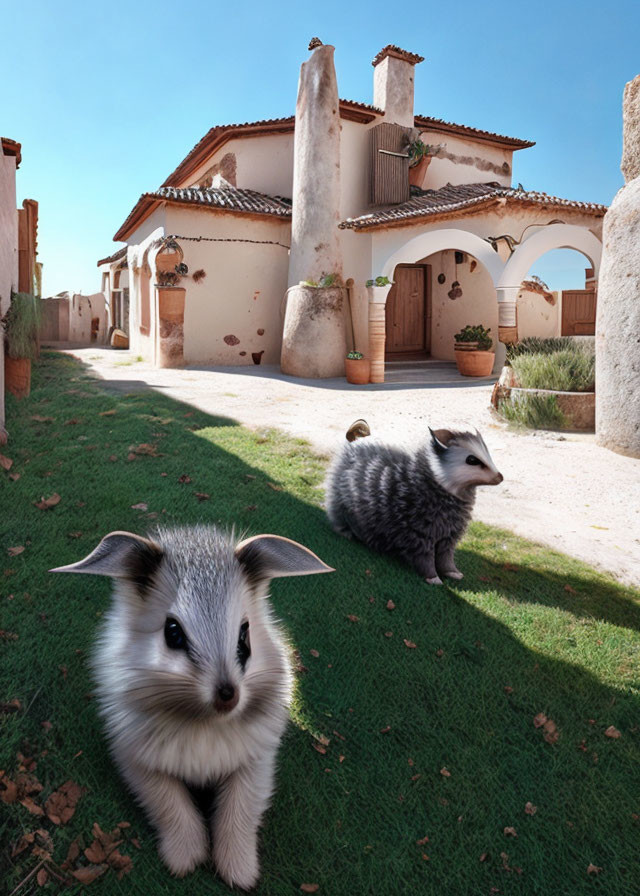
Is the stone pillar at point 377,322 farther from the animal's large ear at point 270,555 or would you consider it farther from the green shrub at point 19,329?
the animal's large ear at point 270,555

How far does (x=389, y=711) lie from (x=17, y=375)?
6.41 m

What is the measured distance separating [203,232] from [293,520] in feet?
41.0

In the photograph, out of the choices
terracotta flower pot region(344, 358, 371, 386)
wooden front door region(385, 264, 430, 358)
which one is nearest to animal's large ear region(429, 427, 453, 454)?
terracotta flower pot region(344, 358, 371, 386)

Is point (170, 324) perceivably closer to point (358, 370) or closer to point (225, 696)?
point (358, 370)

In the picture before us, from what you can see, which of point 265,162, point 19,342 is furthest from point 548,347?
point 265,162

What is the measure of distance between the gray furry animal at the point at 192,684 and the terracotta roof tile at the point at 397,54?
18546 mm

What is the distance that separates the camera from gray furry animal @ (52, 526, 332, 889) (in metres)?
1.57

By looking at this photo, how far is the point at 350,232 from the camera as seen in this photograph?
15.6m

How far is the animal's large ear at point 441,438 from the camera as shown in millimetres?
3473

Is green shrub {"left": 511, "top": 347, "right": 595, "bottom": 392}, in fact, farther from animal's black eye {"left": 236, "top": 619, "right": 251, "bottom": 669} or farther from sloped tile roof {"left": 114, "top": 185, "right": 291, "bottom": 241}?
sloped tile roof {"left": 114, "top": 185, "right": 291, "bottom": 241}

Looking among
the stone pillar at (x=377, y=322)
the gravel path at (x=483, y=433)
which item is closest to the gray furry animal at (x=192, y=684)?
the gravel path at (x=483, y=433)

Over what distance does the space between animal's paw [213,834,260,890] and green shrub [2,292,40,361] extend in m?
6.46

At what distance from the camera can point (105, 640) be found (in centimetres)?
188

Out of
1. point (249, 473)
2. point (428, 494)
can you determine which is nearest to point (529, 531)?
point (428, 494)
